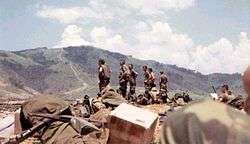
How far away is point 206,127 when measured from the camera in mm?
1861

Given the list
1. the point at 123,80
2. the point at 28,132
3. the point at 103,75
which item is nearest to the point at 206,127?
the point at 28,132

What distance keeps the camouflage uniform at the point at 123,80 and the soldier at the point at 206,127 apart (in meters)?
23.6

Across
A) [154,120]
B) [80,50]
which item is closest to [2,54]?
[80,50]

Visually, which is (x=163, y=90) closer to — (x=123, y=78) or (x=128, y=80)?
(x=128, y=80)

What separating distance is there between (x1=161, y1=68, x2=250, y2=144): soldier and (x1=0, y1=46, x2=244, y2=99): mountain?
319 feet

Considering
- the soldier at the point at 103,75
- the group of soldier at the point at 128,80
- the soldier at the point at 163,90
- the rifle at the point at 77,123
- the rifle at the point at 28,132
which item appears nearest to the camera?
the rifle at the point at 28,132

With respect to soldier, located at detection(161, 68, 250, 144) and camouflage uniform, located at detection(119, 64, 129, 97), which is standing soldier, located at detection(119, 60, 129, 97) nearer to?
camouflage uniform, located at detection(119, 64, 129, 97)

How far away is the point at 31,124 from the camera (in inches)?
362

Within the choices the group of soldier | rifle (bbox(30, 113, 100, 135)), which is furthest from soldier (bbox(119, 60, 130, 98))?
rifle (bbox(30, 113, 100, 135))

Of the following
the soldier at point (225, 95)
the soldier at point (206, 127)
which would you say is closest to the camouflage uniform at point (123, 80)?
the soldier at point (225, 95)

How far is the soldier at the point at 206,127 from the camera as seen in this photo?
184cm

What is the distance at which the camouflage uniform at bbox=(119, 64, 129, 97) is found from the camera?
25594mm

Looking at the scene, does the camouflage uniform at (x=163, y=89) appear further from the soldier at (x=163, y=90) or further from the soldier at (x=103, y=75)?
the soldier at (x=103, y=75)

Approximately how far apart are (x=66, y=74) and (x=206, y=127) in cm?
14149
